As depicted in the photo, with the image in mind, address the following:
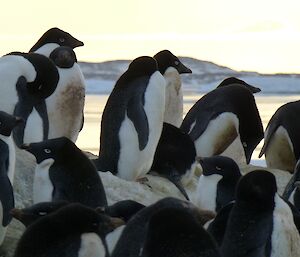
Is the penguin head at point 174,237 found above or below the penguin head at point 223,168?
above

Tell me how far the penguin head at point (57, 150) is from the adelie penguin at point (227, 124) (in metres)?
3.40

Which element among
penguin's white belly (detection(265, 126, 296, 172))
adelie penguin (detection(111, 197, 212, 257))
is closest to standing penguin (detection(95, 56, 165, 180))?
penguin's white belly (detection(265, 126, 296, 172))

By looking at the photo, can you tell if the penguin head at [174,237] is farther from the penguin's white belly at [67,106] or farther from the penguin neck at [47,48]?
the penguin neck at [47,48]

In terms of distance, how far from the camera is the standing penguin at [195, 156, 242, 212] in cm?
799

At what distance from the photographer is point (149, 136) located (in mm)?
8953

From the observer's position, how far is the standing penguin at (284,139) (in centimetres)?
1063

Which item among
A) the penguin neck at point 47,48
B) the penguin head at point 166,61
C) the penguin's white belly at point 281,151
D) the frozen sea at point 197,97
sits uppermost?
the penguin neck at point 47,48

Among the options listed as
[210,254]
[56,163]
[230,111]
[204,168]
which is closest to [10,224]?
[56,163]

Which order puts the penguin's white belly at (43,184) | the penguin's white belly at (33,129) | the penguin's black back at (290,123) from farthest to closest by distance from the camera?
the penguin's black back at (290,123)
the penguin's white belly at (33,129)
the penguin's white belly at (43,184)

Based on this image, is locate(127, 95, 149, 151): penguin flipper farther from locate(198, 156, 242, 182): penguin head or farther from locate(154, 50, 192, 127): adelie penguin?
locate(154, 50, 192, 127): adelie penguin

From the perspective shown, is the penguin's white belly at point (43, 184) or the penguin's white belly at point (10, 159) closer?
the penguin's white belly at point (10, 159)

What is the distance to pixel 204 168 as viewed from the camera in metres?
8.20

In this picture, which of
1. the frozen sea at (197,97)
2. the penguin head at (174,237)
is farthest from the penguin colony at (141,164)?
the frozen sea at (197,97)

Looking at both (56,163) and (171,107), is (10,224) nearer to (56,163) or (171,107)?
(56,163)
